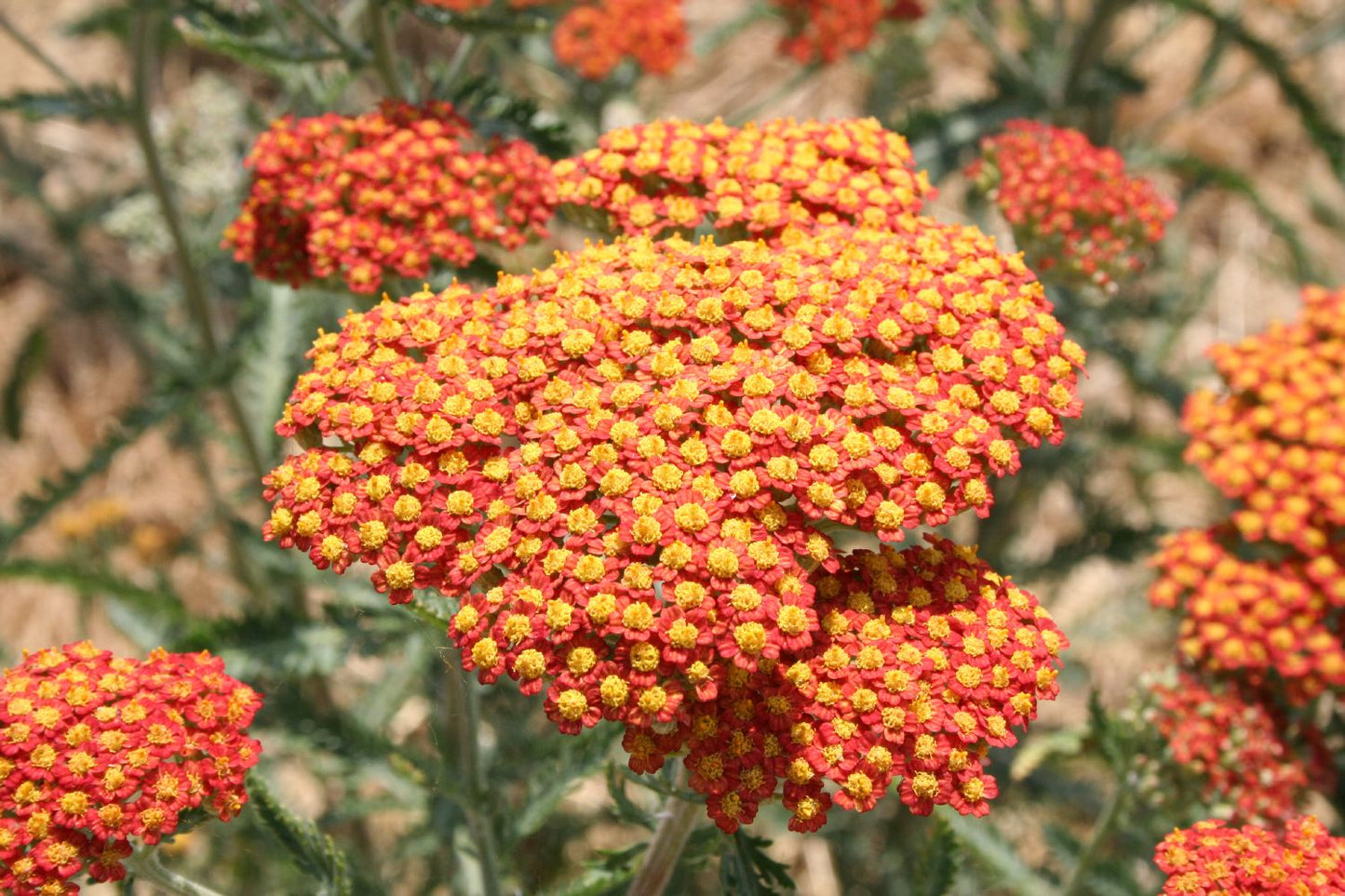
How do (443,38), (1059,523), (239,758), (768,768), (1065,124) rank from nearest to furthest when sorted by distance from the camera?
(768,768), (239,758), (1065,124), (1059,523), (443,38)

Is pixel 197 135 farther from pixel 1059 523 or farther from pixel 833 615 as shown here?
pixel 1059 523

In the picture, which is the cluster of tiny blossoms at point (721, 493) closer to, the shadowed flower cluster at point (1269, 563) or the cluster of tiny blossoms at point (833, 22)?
the shadowed flower cluster at point (1269, 563)

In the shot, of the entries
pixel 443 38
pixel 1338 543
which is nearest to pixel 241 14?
pixel 1338 543

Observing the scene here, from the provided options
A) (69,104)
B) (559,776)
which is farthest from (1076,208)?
(69,104)

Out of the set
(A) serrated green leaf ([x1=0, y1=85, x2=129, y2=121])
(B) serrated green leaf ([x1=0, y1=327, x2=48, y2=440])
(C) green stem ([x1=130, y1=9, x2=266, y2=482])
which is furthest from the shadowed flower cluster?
(B) serrated green leaf ([x1=0, y1=327, x2=48, y2=440])

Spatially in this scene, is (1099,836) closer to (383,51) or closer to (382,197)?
(382,197)
